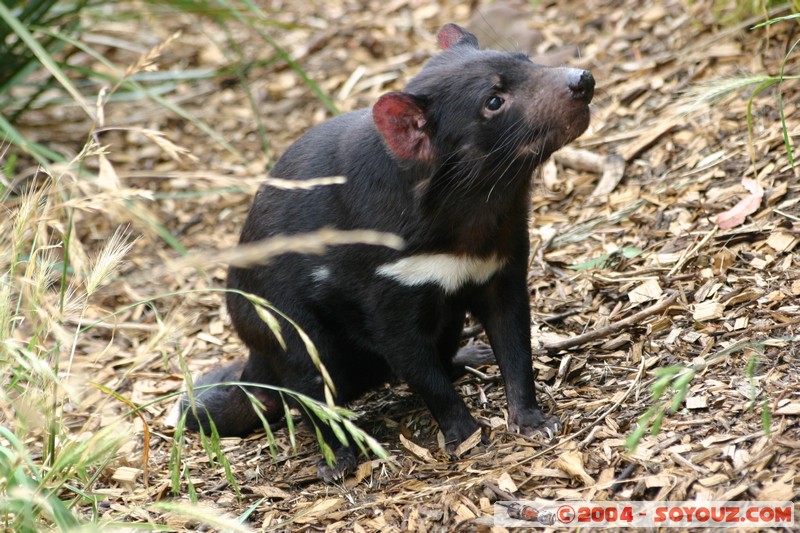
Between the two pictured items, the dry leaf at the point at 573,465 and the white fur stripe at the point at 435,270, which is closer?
the dry leaf at the point at 573,465

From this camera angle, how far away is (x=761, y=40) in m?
4.48

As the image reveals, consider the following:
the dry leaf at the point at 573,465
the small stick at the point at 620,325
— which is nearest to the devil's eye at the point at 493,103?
the small stick at the point at 620,325

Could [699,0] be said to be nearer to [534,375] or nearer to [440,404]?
[534,375]

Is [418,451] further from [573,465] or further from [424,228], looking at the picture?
[424,228]

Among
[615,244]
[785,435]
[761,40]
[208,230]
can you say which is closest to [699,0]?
[761,40]

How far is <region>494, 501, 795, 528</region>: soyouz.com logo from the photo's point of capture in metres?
2.24

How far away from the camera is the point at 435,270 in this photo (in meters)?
3.04

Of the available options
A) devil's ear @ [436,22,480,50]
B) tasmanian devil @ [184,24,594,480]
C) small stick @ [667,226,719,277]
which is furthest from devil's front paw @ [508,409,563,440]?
devil's ear @ [436,22,480,50]

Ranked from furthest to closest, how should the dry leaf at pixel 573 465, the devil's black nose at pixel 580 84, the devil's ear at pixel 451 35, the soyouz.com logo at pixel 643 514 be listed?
1. the devil's ear at pixel 451 35
2. the devil's black nose at pixel 580 84
3. the dry leaf at pixel 573 465
4. the soyouz.com logo at pixel 643 514

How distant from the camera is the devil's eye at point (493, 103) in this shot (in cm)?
→ 291

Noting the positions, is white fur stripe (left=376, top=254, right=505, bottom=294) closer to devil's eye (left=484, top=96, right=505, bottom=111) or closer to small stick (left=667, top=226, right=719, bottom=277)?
devil's eye (left=484, top=96, right=505, bottom=111)

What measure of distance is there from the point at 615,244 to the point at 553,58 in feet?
5.41

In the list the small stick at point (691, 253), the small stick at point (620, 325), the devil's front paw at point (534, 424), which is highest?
the small stick at point (691, 253)

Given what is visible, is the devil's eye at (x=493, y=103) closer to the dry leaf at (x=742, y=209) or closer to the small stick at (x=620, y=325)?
the small stick at (x=620, y=325)
